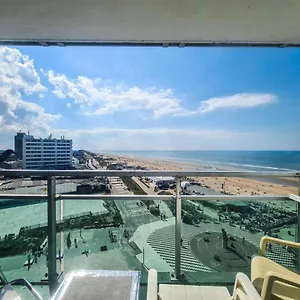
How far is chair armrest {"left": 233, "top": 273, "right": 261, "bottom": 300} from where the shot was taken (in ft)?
4.17

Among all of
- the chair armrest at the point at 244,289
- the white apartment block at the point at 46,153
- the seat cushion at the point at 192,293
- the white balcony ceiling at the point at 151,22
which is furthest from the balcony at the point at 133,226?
the white balcony ceiling at the point at 151,22

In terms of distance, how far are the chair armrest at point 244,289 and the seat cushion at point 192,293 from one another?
0.56 feet

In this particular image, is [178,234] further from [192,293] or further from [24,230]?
[24,230]

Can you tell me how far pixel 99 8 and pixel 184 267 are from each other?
2539 mm

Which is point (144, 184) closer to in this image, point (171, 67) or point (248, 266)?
point (248, 266)

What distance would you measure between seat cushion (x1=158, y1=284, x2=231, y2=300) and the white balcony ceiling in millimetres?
2176

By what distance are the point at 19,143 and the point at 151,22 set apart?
2.42 metres

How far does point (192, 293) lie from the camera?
5.87ft

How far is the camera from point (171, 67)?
21.0 feet

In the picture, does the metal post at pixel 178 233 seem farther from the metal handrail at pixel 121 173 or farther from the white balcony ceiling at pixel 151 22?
the white balcony ceiling at pixel 151 22

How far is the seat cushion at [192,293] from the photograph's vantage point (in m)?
1.72

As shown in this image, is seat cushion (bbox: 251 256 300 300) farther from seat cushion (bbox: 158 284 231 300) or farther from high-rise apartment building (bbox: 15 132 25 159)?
high-rise apartment building (bbox: 15 132 25 159)

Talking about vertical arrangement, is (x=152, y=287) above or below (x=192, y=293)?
above

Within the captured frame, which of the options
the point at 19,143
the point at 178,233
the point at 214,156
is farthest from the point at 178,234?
the point at 214,156
